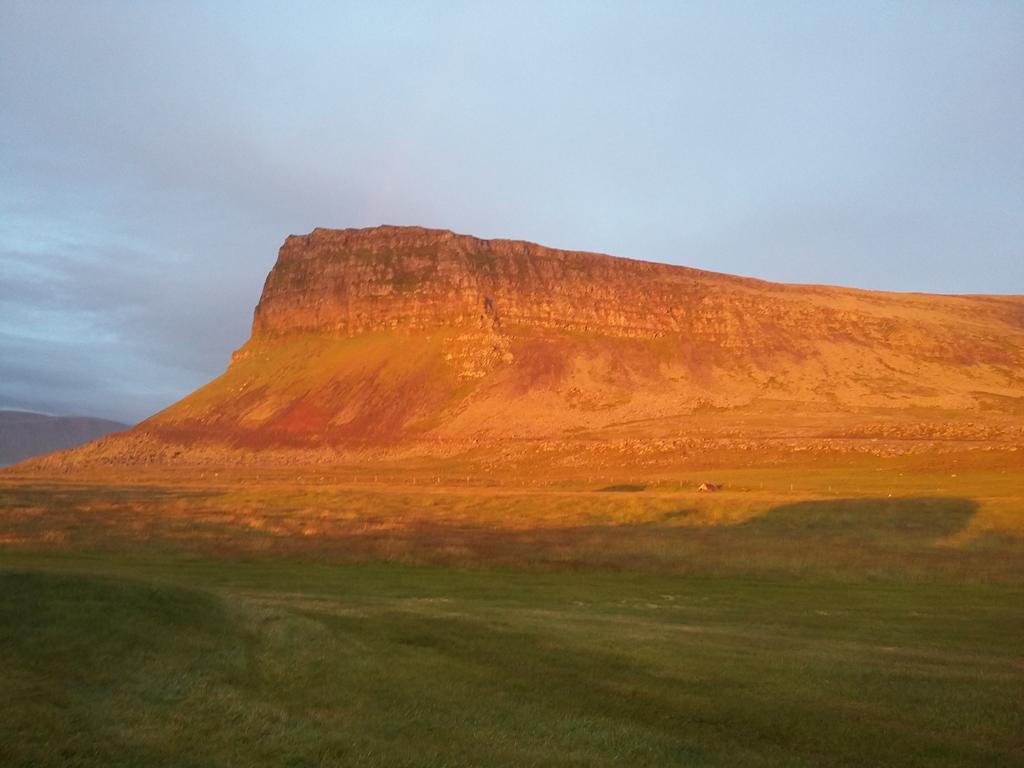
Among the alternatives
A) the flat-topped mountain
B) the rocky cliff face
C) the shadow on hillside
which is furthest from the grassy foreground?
the rocky cliff face

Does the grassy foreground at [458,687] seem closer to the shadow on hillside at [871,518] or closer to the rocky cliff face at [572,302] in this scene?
the shadow on hillside at [871,518]

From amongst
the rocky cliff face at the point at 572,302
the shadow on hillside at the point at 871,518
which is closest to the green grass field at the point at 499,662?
the shadow on hillside at the point at 871,518

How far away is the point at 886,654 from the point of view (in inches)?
613

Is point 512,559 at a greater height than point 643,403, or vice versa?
point 643,403

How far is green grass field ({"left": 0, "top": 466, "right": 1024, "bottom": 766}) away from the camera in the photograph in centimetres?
971

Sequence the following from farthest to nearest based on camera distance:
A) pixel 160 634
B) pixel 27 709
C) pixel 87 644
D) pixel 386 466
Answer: pixel 386 466
pixel 160 634
pixel 87 644
pixel 27 709

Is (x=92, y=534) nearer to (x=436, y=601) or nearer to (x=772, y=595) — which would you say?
(x=436, y=601)

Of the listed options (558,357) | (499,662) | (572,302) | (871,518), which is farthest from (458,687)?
(572,302)

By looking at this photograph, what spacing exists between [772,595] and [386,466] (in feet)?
307

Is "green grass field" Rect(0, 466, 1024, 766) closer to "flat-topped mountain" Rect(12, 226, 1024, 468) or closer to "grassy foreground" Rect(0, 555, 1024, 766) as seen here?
"grassy foreground" Rect(0, 555, 1024, 766)

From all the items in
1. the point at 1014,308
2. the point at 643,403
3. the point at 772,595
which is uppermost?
the point at 1014,308

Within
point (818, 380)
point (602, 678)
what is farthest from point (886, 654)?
point (818, 380)

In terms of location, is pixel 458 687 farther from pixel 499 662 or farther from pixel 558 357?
pixel 558 357

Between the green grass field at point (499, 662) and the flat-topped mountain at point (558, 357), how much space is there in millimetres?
85747
